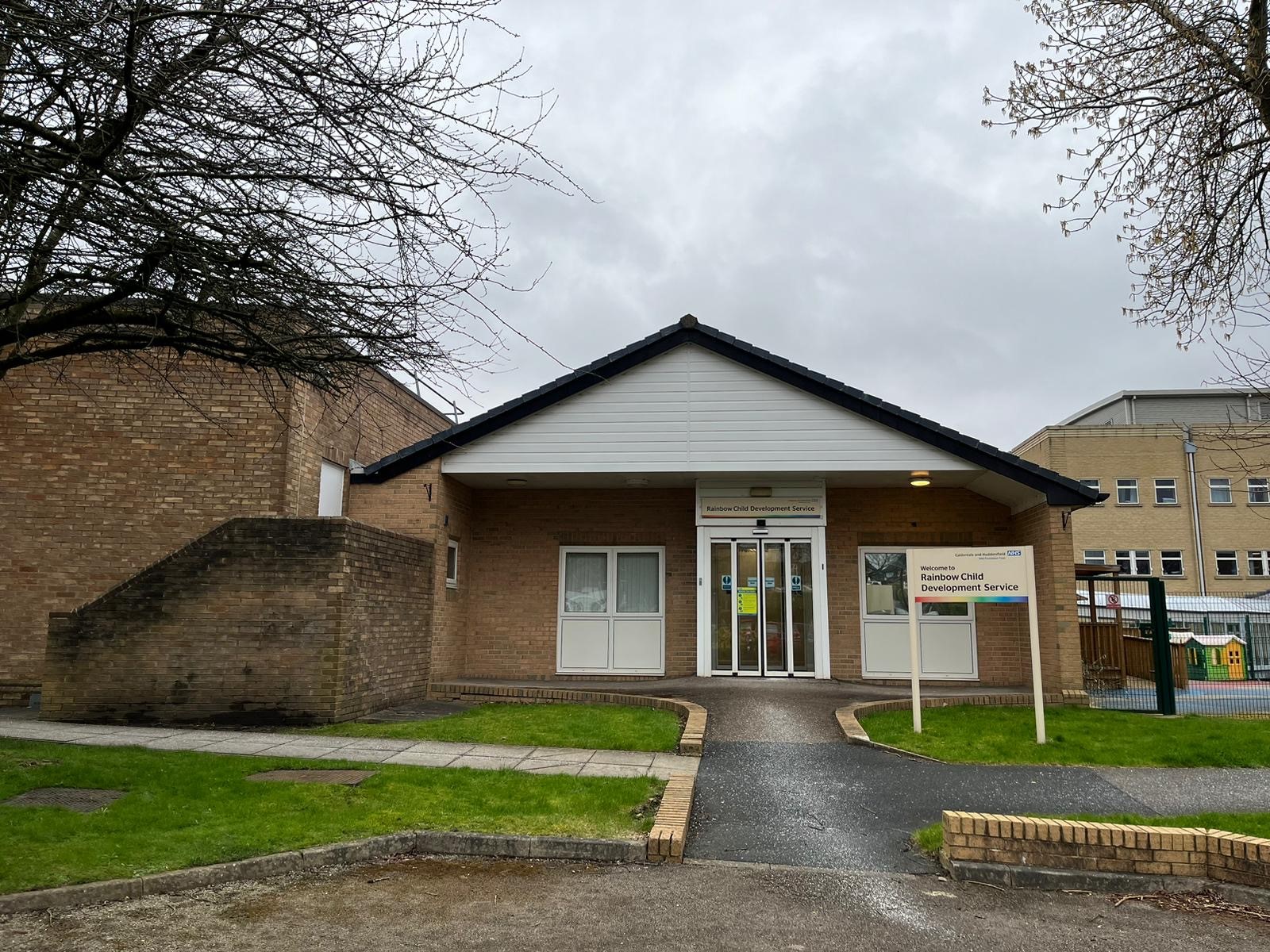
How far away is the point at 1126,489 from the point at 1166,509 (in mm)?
2050

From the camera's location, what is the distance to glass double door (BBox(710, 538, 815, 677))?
50.1ft

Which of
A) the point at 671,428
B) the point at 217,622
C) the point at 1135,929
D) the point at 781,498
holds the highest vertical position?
the point at 671,428

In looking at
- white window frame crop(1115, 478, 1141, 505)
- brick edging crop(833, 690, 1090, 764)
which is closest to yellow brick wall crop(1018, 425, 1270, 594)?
white window frame crop(1115, 478, 1141, 505)

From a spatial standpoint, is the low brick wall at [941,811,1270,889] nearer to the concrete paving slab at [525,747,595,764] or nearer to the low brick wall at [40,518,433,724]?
the concrete paving slab at [525,747,595,764]

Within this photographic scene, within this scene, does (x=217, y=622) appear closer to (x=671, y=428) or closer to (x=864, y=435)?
(x=671, y=428)

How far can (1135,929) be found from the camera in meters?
5.05

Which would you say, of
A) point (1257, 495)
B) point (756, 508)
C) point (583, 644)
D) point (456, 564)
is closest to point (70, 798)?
point (456, 564)

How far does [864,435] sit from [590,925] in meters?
10.5

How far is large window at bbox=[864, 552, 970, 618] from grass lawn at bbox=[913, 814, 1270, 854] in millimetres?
8949

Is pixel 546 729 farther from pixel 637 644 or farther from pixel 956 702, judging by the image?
pixel 956 702

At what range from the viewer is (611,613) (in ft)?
53.2

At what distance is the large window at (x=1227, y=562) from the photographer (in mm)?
45688

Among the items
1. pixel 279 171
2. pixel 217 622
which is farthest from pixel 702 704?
pixel 279 171

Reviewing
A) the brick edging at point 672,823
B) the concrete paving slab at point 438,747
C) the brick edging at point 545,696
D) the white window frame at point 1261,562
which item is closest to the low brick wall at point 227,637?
the concrete paving slab at point 438,747
